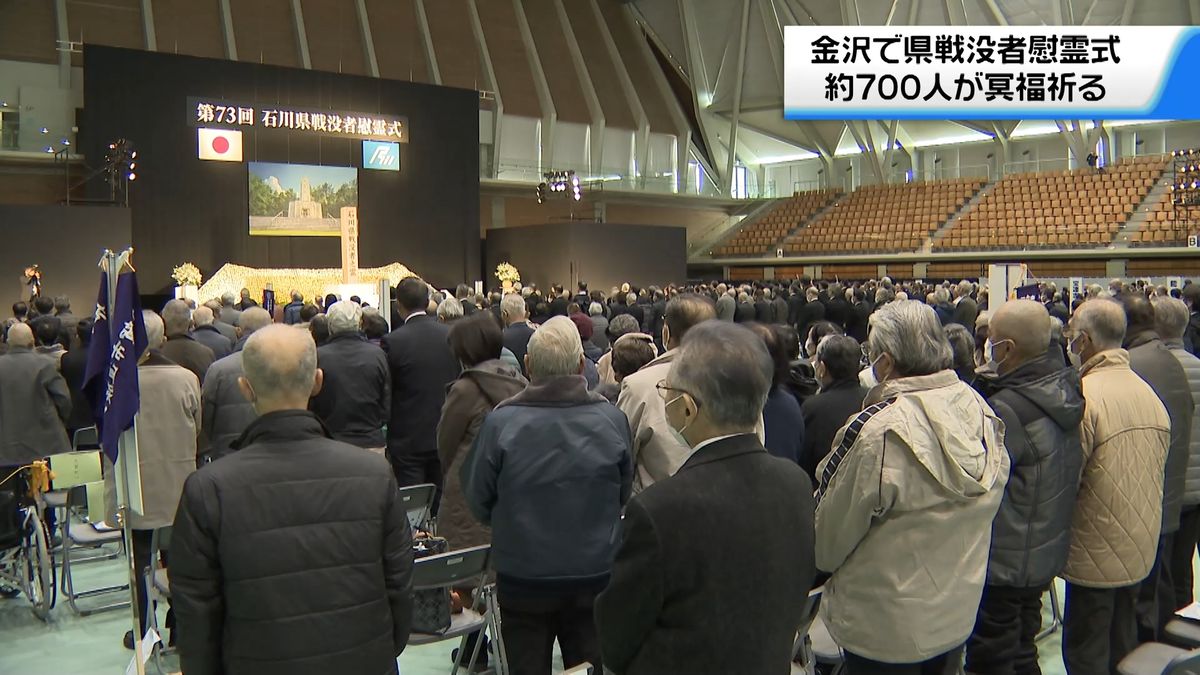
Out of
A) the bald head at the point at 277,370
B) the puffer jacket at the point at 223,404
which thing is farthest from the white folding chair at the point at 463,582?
the puffer jacket at the point at 223,404

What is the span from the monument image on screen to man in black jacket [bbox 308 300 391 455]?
15.2m

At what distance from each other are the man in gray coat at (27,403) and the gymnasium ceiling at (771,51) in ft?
75.5

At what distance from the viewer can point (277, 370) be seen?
211 cm

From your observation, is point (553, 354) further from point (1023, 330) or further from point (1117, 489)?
point (1117, 489)

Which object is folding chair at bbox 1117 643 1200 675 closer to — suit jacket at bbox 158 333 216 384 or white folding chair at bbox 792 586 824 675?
white folding chair at bbox 792 586 824 675

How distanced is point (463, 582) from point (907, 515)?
1683 millimetres

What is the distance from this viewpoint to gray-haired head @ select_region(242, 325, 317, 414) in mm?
2113

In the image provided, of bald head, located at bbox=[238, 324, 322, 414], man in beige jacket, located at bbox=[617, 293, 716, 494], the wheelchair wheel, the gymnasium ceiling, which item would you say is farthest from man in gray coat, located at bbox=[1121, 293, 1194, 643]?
the gymnasium ceiling

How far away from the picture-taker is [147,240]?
57.4ft

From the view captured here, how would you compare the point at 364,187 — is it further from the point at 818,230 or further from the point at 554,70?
the point at 818,230

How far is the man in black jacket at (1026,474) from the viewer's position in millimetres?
2885

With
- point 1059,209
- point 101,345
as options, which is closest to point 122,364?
point 101,345

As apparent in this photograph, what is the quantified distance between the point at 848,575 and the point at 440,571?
135 centimetres
